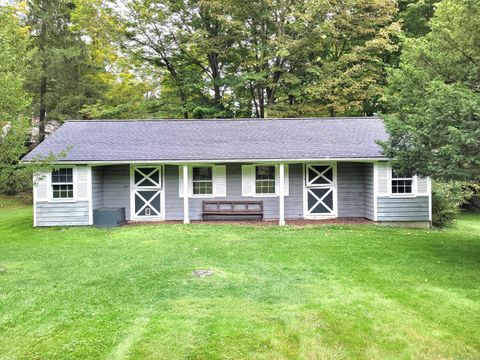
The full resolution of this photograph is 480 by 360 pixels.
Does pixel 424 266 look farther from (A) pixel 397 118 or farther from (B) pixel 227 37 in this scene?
(B) pixel 227 37

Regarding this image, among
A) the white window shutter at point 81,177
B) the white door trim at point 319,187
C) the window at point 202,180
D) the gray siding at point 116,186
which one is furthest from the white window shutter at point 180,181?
the white door trim at point 319,187

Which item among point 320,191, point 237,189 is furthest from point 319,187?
point 237,189

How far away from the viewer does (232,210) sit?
1257cm

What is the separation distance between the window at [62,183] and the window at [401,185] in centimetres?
1021

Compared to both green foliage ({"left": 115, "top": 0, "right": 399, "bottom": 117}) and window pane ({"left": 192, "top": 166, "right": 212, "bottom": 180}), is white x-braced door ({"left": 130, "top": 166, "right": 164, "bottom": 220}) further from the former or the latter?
green foliage ({"left": 115, "top": 0, "right": 399, "bottom": 117})

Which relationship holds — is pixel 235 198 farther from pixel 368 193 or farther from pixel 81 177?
pixel 81 177

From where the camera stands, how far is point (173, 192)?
42.2ft

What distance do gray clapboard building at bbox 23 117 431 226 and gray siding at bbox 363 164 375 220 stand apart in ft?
0.11

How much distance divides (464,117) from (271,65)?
52.9ft

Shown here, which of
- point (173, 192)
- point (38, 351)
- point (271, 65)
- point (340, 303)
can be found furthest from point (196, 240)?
point (271, 65)

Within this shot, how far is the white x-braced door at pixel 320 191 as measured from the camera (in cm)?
1278

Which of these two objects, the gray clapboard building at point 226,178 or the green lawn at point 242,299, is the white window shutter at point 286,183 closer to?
the gray clapboard building at point 226,178

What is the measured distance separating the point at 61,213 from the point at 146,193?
270 centimetres

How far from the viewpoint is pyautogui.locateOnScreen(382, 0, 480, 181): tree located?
20.7 feet
